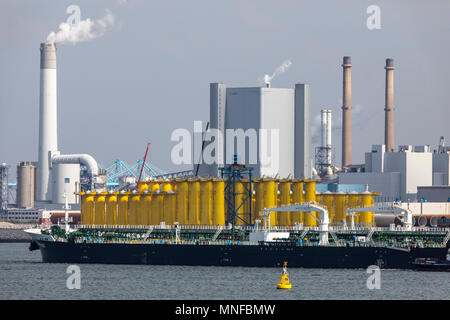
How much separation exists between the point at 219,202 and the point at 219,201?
13 cm

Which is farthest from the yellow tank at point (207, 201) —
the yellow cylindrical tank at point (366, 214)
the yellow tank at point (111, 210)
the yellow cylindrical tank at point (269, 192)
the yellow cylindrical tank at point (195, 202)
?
the yellow cylindrical tank at point (366, 214)

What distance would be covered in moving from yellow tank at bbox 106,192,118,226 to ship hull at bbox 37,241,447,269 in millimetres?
17502

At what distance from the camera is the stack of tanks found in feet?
455

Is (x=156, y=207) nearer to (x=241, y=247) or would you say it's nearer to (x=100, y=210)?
(x=100, y=210)

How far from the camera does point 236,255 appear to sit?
12006 centimetres

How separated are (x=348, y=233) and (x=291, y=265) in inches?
432

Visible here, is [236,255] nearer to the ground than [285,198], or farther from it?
nearer to the ground

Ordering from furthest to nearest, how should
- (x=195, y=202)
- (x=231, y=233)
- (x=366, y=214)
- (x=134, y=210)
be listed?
(x=134, y=210), (x=366, y=214), (x=195, y=202), (x=231, y=233)

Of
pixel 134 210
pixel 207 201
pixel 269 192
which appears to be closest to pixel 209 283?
pixel 207 201
